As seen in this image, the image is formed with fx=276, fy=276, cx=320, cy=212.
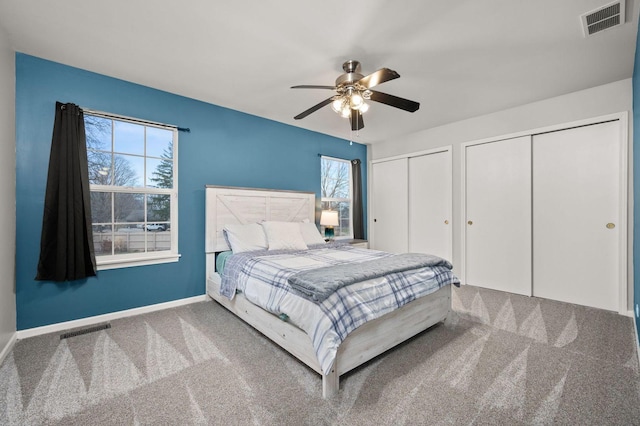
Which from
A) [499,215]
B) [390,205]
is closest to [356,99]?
[499,215]

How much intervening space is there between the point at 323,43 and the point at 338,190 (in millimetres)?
3163

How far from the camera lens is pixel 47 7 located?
1.92 m

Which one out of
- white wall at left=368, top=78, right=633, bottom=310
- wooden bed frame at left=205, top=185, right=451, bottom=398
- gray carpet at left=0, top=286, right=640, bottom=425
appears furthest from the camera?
white wall at left=368, top=78, right=633, bottom=310

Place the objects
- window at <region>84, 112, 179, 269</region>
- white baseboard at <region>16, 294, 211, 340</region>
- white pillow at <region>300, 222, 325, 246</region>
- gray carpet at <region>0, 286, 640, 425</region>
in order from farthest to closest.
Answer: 1. white pillow at <region>300, 222, 325, 246</region>
2. window at <region>84, 112, 179, 269</region>
3. white baseboard at <region>16, 294, 211, 340</region>
4. gray carpet at <region>0, 286, 640, 425</region>

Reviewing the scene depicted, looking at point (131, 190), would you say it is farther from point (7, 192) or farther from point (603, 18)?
point (603, 18)

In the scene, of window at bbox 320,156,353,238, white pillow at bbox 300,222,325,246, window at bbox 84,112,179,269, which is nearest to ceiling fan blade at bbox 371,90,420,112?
white pillow at bbox 300,222,325,246

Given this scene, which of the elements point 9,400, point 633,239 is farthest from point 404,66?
point 9,400

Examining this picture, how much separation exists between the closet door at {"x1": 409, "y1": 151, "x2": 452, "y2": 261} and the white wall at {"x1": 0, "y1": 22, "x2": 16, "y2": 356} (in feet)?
16.2

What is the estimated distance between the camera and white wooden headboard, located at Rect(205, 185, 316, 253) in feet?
11.3

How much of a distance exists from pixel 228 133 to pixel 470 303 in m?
3.76

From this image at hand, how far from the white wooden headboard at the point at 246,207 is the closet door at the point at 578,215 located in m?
3.18

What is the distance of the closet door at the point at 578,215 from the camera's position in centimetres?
305

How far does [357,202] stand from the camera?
5.31 metres

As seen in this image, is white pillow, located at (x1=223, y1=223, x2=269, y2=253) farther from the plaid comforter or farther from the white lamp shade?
the white lamp shade
